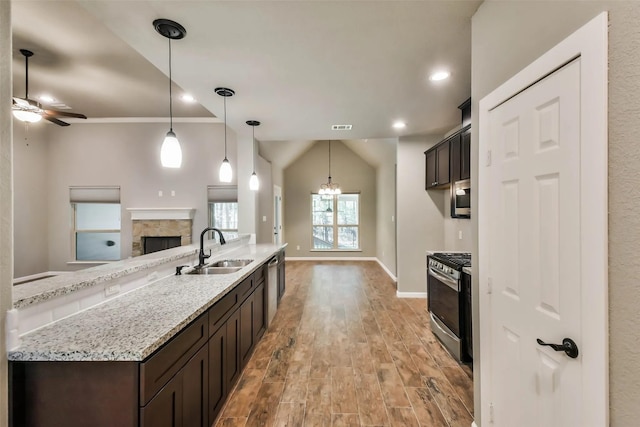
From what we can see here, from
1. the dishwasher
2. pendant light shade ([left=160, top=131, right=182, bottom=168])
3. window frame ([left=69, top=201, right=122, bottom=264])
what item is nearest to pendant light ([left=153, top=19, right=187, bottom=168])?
pendant light shade ([left=160, top=131, right=182, bottom=168])

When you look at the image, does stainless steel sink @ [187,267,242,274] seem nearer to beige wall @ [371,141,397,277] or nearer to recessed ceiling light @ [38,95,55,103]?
beige wall @ [371,141,397,277]

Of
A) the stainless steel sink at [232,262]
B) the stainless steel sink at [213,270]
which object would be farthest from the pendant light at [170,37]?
the stainless steel sink at [232,262]

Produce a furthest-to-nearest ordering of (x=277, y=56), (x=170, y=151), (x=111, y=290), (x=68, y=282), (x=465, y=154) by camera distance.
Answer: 1. (x=465, y=154)
2. (x=277, y=56)
3. (x=170, y=151)
4. (x=111, y=290)
5. (x=68, y=282)

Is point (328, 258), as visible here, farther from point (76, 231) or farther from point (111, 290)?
point (111, 290)

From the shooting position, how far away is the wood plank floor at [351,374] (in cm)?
206

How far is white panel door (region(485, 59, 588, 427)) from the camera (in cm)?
109

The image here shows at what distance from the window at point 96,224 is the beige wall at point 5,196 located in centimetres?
610

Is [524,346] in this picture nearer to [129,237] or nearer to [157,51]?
[157,51]

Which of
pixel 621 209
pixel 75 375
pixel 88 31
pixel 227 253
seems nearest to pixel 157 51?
pixel 88 31

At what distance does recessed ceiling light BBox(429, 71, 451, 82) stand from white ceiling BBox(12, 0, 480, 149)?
2.5 inches

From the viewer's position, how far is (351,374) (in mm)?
2588

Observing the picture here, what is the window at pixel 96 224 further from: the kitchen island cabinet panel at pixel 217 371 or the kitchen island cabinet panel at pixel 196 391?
the kitchen island cabinet panel at pixel 196 391

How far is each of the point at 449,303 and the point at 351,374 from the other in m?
1.21

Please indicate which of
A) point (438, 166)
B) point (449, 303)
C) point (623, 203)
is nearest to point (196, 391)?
point (623, 203)
